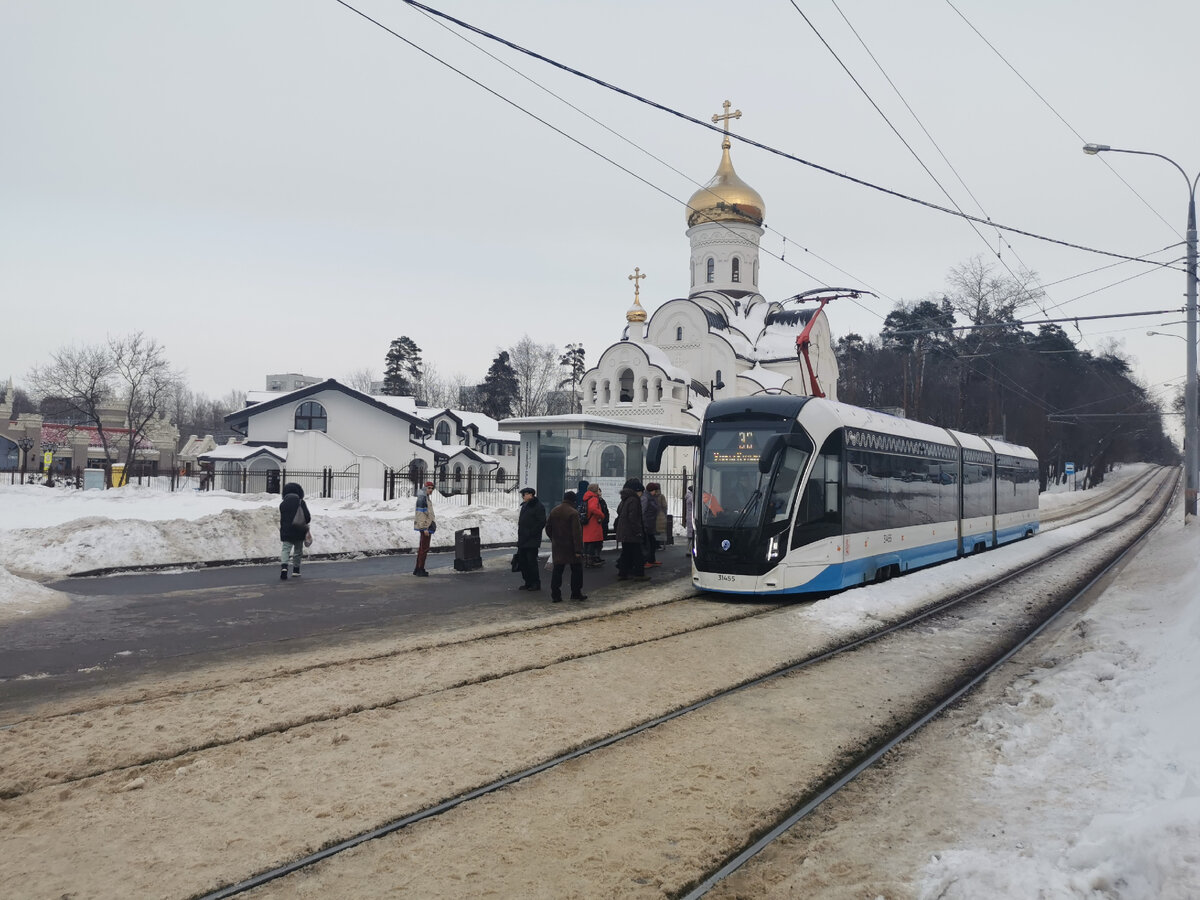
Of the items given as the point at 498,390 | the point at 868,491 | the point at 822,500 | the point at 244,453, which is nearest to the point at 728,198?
the point at 244,453

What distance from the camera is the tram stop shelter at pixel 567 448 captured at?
63.8 ft

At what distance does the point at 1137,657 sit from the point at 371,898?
26.5 ft

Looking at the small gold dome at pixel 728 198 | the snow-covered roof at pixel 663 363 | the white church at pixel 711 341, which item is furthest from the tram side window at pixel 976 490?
the small gold dome at pixel 728 198

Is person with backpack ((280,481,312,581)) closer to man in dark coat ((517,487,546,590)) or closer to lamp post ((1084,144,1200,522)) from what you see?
man in dark coat ((517,487,546,590))

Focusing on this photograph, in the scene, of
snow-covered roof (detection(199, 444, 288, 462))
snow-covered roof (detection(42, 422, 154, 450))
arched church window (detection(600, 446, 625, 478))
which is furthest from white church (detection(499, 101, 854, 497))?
snow-covered roof (detection(42, 422, 154, 450))

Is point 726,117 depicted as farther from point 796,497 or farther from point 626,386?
point 796,497

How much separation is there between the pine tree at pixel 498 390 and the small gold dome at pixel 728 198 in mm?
39017

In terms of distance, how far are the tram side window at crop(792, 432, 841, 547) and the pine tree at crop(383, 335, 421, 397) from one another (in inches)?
3198

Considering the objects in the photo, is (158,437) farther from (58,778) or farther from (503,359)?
(58,778)

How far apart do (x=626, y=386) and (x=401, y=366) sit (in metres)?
46.6

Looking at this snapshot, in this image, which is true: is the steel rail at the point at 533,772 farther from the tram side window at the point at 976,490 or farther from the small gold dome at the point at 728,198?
the small gold dome at the point at 728,198

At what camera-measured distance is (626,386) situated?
53719 mm

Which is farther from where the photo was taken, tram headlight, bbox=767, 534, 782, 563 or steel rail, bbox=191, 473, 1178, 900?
tram headlight, bbox=767, 534, 782, 563

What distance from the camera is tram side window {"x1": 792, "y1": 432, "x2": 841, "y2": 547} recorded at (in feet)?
42.2
